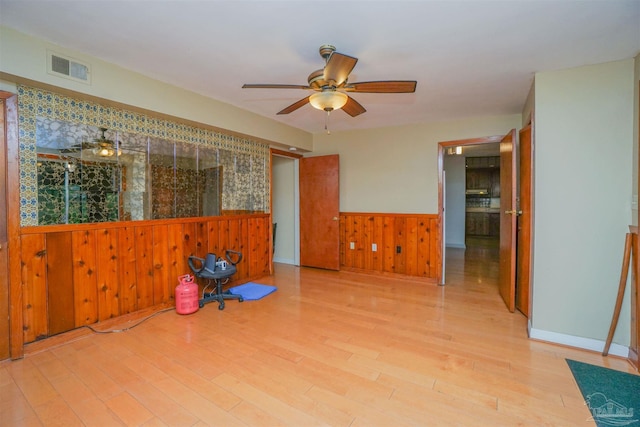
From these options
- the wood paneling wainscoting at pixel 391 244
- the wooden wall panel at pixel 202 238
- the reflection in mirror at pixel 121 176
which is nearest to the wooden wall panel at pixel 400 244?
the wood paneling wainscoting at pixel 391 244

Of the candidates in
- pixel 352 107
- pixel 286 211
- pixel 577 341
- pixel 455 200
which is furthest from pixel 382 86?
pixel 455 200

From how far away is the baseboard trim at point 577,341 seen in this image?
2282 mm

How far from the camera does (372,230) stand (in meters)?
4.76

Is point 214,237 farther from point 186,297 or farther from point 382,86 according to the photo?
point 382,86

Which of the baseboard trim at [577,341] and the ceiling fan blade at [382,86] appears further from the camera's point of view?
the baseboard trim at [577,341]

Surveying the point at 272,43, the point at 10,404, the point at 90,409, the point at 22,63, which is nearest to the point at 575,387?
the point at 90,409

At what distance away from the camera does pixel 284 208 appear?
5.68 metres

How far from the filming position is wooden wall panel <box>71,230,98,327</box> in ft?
8.27

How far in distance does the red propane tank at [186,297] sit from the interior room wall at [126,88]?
181cm

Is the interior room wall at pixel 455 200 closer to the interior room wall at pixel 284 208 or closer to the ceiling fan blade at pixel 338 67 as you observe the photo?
the interior room wall at pixel 284 208

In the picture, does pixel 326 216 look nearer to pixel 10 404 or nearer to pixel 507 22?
pixel 507 22

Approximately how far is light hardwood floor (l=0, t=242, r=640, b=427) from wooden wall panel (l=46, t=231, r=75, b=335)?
0.18 metres

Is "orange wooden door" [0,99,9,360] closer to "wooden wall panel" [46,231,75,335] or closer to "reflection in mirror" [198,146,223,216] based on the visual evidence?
"wooden wall panel" [46,231,75,335]

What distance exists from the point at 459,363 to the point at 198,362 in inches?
76.8
